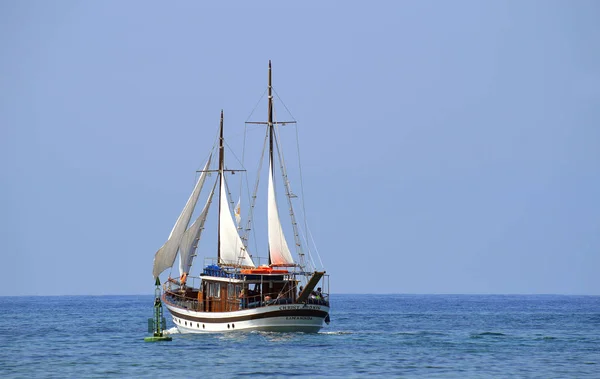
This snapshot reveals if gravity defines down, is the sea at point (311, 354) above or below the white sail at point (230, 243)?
below

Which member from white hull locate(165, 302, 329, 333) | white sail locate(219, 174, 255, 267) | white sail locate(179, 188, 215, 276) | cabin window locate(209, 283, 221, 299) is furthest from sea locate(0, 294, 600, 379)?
white sail locate(219, 174, 255, 267)

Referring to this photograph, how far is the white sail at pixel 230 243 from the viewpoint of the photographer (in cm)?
7856

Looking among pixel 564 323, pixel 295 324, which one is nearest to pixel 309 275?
pixel 295 324

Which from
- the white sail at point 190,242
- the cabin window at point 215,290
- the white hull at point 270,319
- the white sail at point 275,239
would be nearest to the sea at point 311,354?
the white hull at point 270,319

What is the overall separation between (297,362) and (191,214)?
2629cm

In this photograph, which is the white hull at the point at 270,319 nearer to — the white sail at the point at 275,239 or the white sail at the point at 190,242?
the white sail at the point at 275,239

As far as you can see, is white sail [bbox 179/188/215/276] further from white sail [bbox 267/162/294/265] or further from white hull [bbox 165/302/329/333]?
white hull [bbox 165/302/329/333]

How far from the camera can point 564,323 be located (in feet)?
336

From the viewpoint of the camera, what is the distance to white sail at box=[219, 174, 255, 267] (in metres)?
78.6

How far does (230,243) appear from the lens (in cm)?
7944

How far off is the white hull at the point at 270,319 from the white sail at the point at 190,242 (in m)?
9.70

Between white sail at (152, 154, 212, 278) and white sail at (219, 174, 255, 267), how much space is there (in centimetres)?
Answer: 240

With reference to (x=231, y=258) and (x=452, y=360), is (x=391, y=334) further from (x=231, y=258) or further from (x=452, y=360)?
(x=452, y=360)

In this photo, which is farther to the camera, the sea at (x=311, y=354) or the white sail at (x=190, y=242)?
the white sail at (x=190, y=242)
